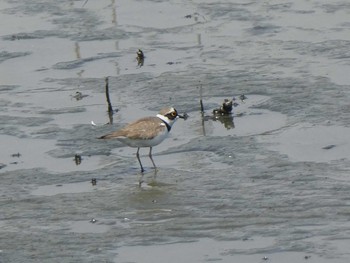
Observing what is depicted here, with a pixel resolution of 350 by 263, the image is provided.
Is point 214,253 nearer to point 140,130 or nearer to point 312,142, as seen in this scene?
point 140,130

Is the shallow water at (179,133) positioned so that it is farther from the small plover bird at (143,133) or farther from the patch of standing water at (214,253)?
the small plover bird at (143,133)

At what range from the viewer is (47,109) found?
15570 mm

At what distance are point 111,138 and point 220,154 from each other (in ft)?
4.13

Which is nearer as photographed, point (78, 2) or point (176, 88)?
point (176, 88)

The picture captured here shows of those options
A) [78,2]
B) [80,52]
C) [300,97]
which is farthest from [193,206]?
[78,2]

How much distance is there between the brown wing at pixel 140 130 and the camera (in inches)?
530

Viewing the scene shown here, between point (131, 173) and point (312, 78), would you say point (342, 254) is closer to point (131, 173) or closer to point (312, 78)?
point (131, 173)

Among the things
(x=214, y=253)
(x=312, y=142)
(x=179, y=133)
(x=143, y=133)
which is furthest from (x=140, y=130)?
(x=214, y=253)

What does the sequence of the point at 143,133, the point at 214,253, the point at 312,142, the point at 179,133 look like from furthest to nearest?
the point at 179,133, the point at 312,142, the point at 143,133, the point at 214,253

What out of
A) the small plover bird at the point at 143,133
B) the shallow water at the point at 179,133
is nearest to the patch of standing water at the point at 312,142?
the shallow water at the point at 179,133

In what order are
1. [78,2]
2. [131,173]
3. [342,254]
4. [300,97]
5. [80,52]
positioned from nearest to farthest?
1. [342,254]
2. [131,173]
3. [300,97]
4. [80,52]
5. [78,2]

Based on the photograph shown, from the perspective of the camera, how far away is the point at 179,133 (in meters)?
14.7

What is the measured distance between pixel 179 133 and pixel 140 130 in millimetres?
1231

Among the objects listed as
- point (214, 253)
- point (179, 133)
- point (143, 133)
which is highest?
point (143, 133)
